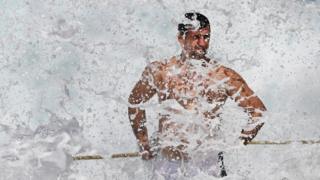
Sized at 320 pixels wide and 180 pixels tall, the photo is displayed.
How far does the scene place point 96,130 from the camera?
3934 millimetres

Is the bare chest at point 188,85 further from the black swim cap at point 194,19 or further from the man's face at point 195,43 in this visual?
the black swim cap at point 194,19

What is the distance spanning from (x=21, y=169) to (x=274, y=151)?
1.43 m

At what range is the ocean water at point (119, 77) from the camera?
3930 millimetres

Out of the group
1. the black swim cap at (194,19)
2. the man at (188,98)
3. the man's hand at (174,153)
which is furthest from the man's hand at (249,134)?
the black swim cap at (194,19)

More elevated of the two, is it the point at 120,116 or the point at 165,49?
the point at 165,49

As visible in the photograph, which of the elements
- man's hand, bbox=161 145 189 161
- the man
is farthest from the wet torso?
man's hand, bbox=161 145 189 161

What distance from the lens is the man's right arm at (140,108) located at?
3.94m

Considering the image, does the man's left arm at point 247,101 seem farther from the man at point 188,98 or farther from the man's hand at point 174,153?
the man's hand at point 174,153

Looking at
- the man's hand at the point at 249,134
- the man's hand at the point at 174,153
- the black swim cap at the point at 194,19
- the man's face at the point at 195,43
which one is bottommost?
the man's hand at the point at 174,153

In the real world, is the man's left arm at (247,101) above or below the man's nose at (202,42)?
below

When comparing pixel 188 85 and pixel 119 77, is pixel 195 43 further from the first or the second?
pixel 119 77

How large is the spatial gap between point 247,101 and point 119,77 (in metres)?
0.74

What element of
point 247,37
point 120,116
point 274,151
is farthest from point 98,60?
point 274,151

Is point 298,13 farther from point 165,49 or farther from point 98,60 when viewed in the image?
point 98,60
